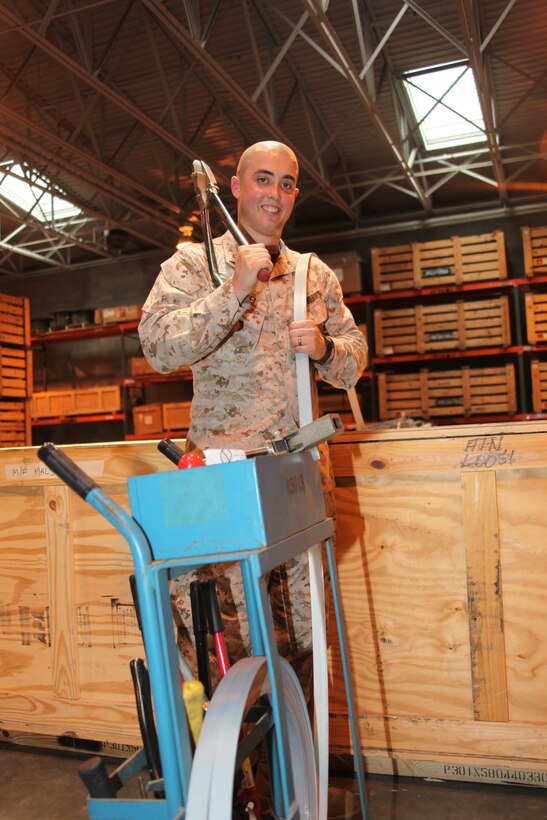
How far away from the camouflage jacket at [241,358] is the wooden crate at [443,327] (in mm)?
6307

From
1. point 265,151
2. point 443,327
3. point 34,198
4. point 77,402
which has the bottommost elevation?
point 77,402

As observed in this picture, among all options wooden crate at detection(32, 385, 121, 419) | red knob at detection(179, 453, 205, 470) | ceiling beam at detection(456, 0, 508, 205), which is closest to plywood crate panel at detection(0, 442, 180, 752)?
red knob at detection(179, 453, 205, 470)

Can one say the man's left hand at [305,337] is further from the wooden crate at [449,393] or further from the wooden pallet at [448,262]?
the wooden pallet at [448,262]

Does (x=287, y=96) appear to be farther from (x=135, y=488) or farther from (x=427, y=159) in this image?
(x=135, y=488)

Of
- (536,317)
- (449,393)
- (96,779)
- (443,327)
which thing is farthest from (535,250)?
(96,779)

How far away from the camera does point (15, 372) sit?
8922 mm

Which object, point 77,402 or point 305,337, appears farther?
point 77,402

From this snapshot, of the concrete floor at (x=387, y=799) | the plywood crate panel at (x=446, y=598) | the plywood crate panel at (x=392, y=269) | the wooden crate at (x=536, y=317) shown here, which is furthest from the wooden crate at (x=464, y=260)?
the concrete floor at (x=387, y=799)

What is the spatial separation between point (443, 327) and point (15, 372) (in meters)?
5.40

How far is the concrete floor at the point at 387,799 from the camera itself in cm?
205

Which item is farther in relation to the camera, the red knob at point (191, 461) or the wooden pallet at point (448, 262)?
the wooden pallet at point (448, 262)

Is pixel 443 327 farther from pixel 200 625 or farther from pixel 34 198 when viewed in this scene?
pixel 200 625

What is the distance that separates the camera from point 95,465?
2580 millimetres

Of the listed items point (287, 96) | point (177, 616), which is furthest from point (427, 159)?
point (177, 616)
